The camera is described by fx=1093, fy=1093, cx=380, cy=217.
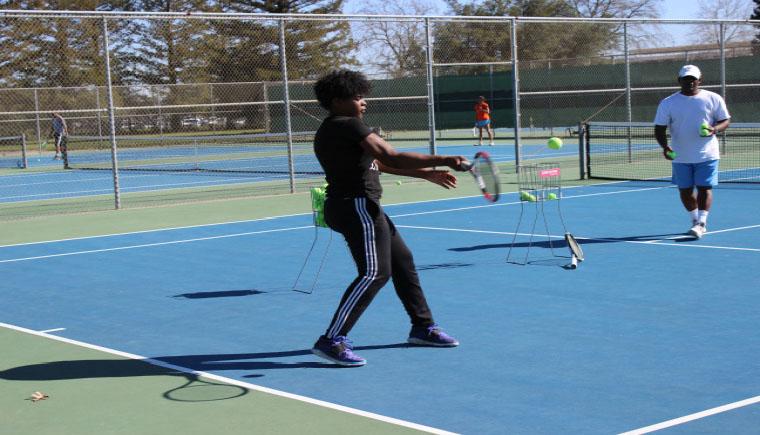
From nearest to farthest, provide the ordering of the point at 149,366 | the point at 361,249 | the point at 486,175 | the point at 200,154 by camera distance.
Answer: the point at 361,249 → the point at 149,366 → the point at 486,175 → the point at 200,154

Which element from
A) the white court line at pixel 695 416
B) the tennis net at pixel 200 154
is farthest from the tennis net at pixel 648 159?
the white court line at pixel 695 416

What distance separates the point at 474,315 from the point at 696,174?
4.87 meters

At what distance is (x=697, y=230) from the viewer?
1165 centimetres

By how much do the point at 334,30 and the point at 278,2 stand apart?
17618mm

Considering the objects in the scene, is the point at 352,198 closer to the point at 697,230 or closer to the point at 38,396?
the point at 38,396

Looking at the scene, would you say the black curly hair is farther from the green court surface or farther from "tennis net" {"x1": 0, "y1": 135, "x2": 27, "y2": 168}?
"tennis net" {"x1": 0, "y1": 135, "x2": 27, "y2": 168}

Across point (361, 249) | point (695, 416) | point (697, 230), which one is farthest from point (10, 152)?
point (695, 416)

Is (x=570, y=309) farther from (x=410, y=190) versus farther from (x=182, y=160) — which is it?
(x=182, y=160)

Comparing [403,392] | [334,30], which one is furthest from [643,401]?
[334,30]

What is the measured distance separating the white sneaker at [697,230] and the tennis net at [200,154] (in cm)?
1347

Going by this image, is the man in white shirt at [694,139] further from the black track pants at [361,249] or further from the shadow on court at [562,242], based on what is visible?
the black track pants at [361,249]

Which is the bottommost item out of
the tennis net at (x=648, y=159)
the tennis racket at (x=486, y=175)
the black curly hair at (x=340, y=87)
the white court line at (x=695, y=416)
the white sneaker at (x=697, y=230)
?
the white court line at (x=695, y=416)

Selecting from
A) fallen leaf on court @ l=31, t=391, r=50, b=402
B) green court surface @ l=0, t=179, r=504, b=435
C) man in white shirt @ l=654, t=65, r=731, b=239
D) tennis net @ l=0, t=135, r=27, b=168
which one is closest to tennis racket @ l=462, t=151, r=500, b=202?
green court surface @ l=0, t=179, r=504, b=435

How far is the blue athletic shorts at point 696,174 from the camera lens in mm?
11914
